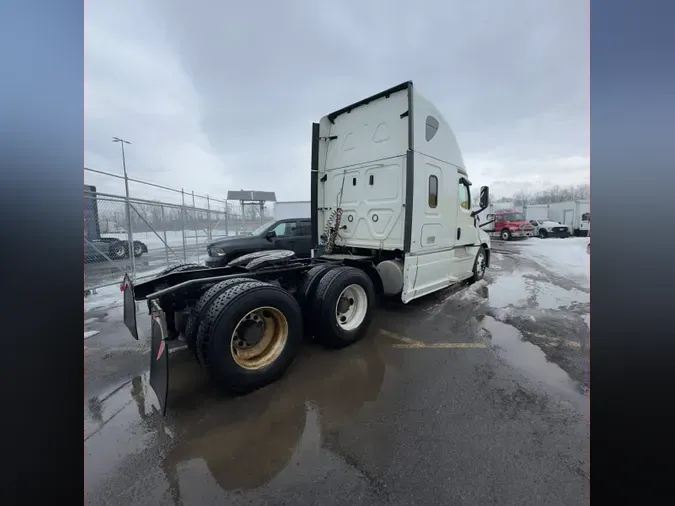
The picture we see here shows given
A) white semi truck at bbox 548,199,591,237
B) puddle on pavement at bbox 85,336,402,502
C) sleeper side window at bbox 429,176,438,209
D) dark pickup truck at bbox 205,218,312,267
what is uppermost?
white semi truck at bbox 548,199,591,237

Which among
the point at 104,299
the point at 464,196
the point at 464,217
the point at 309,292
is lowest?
the point at 104,299

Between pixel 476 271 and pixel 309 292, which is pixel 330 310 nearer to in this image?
pixel 309 292

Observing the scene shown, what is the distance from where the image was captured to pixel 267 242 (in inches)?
347

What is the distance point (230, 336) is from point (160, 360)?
60 centimetres

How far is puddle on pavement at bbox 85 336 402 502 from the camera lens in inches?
80.2

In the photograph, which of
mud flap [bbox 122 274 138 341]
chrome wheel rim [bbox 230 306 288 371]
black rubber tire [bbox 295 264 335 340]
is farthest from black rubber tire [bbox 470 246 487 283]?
mud flap [bbox 122 274 138 341]

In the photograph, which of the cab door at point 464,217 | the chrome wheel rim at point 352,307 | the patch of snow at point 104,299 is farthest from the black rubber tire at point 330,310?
the patch of snow at point 104,299

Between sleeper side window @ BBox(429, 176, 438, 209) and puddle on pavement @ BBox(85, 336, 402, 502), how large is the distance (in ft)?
Result: 9.80

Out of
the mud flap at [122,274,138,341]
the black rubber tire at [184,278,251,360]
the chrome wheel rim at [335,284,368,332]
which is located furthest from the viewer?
the chrome wheel rim at [335,284,368,332]

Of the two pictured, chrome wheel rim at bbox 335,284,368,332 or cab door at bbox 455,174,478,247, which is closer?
chrome wheel rim at bbox 335,284,368,332

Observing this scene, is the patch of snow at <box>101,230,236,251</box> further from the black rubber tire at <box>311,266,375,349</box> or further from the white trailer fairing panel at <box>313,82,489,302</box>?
the black rubber tire at <box>311,266,375,349</box>

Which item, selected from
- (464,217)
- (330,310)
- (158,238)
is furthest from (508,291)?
(158,238)
